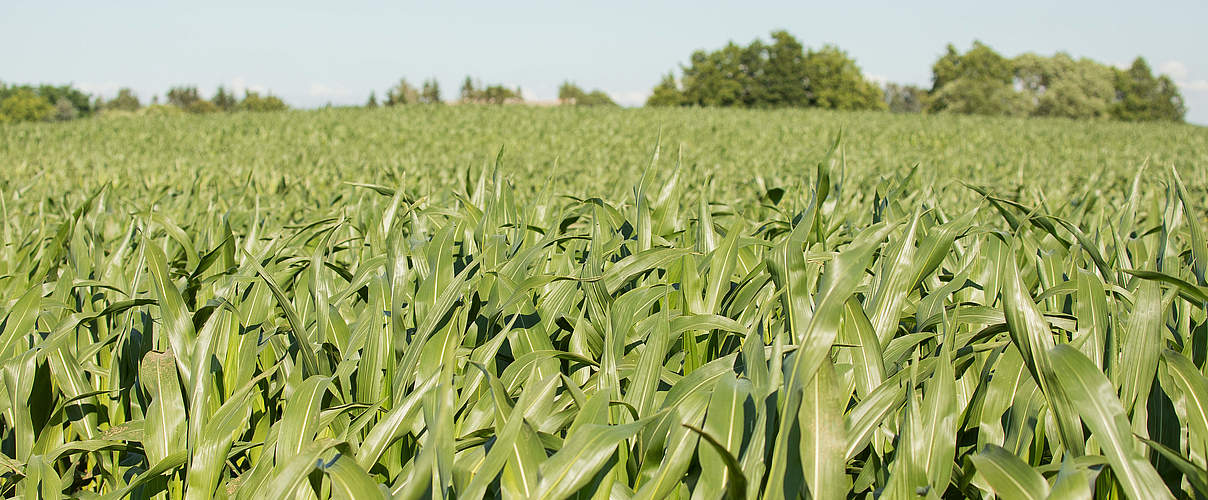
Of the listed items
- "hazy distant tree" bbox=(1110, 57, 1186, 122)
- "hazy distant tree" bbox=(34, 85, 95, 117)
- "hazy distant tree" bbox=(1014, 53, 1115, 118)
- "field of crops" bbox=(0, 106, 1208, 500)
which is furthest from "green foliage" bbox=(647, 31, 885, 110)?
"hazy distant tree" bbox=(34, 85, 95, 117)

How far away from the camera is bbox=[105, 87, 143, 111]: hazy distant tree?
117812mm

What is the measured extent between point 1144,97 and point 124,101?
14460cm

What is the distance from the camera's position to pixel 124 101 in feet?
393

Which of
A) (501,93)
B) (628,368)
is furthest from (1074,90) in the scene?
(628,368)

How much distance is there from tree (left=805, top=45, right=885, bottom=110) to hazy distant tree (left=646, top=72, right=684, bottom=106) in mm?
A: 12142

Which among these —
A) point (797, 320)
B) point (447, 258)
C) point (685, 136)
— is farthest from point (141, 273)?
point (685, 136)

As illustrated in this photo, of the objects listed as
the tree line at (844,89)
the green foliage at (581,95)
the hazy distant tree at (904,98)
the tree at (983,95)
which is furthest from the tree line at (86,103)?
the hazy distant tree at (904,98)

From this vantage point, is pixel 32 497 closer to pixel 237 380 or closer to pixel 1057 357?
pixel 237 380

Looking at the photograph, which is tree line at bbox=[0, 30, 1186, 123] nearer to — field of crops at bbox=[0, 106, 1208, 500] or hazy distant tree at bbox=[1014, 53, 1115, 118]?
hazy distant tree at bbox=[1014, 53, 1115, 118]

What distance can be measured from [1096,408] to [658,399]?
2.08 feet

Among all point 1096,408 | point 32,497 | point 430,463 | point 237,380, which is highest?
point 1096,408

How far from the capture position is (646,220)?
184cm

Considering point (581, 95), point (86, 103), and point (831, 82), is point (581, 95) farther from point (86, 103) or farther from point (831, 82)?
point (86, 103)

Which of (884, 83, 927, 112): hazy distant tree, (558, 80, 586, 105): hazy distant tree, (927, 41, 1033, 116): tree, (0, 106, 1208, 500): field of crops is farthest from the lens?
(884, 83, 927, 112): hazy distant tree
